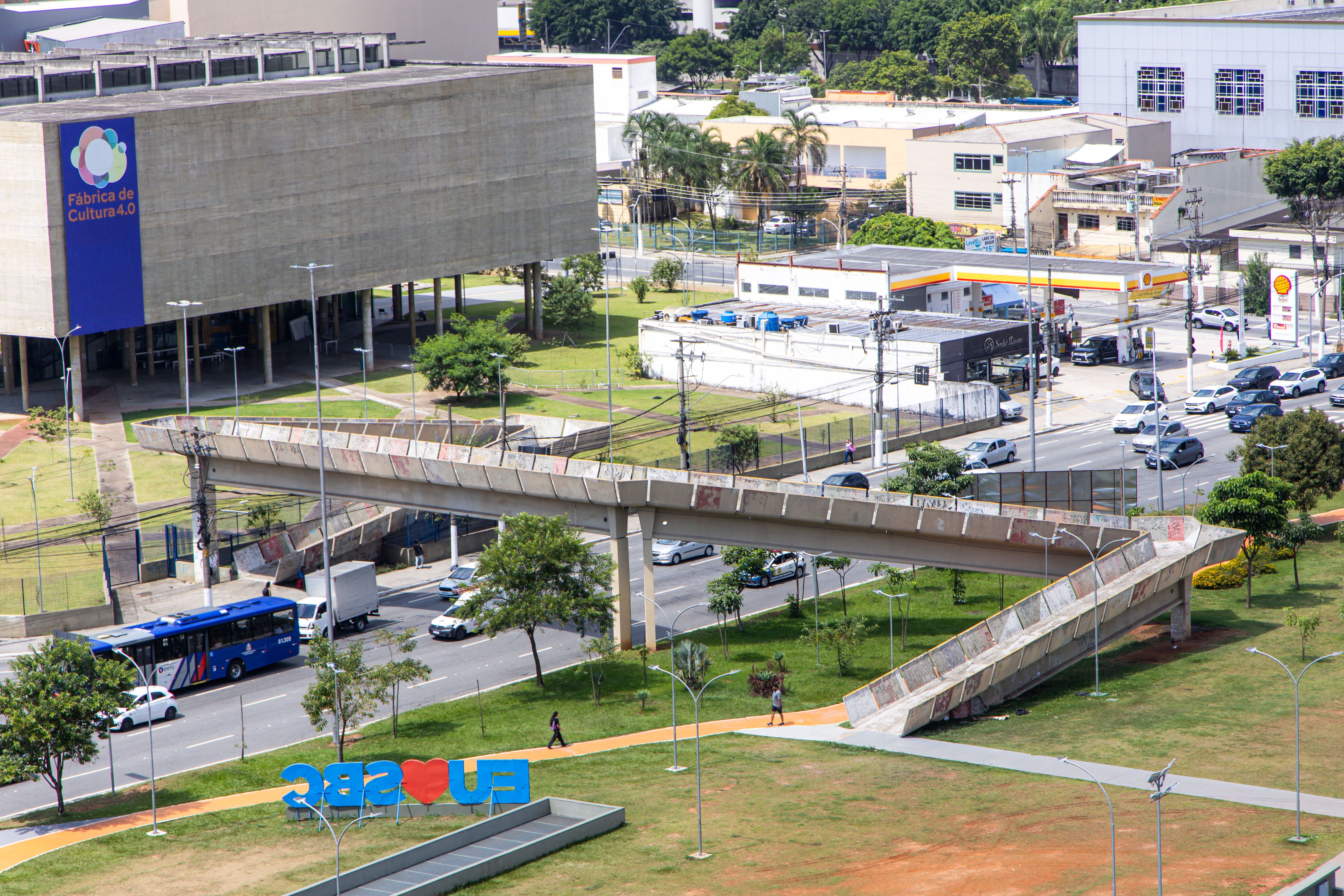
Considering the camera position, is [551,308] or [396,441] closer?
[396,441]

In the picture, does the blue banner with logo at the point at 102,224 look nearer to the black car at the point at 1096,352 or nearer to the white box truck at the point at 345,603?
the white box truck at the point at 345,603

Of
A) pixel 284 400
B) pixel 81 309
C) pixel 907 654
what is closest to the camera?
pixel 907 654

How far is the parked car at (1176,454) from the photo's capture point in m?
86.0

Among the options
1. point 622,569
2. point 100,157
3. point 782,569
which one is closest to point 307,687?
point 622,569

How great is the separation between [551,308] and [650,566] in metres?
62.3

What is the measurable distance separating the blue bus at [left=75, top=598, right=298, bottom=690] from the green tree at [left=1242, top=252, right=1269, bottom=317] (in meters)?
86.6

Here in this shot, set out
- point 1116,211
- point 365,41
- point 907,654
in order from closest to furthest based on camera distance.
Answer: point 907,654
point 365,41
point 1116,211

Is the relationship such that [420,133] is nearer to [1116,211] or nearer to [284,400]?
[284,400]

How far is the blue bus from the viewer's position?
61062mm

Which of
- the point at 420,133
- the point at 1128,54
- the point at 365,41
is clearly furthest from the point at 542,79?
the point at 1128,54

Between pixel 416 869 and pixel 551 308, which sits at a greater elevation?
pixel 551 308

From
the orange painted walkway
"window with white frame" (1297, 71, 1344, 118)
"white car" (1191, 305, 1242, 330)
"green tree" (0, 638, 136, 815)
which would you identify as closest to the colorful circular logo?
"green tree" (0, 638, 136, 815)

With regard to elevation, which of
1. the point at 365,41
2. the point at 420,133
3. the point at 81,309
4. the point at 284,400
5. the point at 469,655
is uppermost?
the point at 365,41

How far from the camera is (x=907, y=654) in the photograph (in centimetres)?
6294
